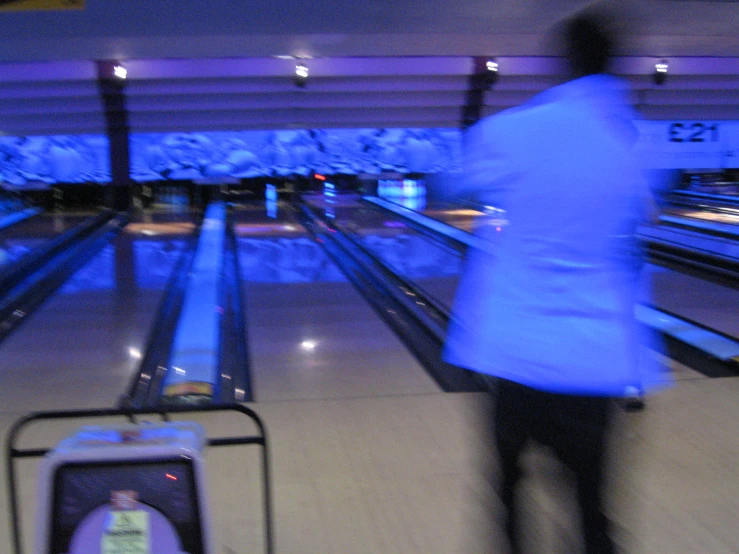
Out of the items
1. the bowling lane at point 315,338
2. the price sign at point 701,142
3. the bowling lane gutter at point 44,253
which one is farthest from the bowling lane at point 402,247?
the price sign at point 701,142

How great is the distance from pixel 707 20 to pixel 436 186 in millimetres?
6064

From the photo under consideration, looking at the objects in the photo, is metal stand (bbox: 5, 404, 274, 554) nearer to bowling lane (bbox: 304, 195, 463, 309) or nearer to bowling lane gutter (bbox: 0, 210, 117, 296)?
bowling lane (bbox: 304, 195, 463, 309)

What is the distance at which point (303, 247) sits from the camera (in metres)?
9.65

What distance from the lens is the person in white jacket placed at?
1.59 meters

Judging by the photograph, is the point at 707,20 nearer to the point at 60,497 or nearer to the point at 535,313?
the point at 535,313

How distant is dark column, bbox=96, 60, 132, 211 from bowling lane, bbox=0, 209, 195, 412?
4.90m

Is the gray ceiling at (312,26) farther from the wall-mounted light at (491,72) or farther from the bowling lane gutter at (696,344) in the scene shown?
the wall-mounted light at (491,72)

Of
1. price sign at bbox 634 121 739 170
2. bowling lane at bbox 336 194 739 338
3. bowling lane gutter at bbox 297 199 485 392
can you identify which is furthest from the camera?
price sign at bbox 634 121 739 170

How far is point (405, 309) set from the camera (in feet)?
20.0

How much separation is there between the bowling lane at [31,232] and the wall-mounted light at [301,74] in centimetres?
392

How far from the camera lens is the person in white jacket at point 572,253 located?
1.59m

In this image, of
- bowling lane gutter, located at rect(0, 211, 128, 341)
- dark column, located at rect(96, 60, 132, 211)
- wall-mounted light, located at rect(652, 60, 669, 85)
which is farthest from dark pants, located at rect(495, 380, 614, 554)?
wall-mounted light, located at rect(652, 60, 669, 85)

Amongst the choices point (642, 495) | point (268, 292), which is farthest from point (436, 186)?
point (268, 292)

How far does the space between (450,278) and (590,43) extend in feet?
18.9
